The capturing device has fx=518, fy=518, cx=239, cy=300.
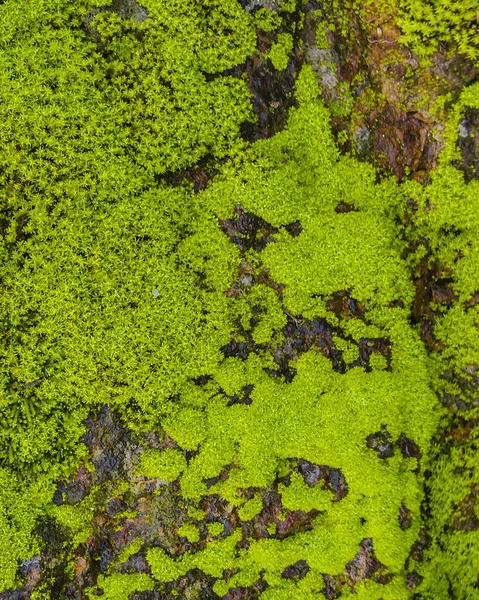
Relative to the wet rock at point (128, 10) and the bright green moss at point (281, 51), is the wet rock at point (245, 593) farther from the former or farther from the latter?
the wet rock at point (128, 10)

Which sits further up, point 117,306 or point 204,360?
point 117,306

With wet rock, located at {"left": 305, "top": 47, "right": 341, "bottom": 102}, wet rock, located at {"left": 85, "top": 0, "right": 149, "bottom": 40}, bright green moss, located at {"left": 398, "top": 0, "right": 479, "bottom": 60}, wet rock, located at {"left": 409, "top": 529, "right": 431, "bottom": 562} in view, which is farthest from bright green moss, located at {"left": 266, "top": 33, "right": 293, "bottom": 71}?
wet rock, located at {"left": 409, "top": 529, "right": 431, "bottom": 562}

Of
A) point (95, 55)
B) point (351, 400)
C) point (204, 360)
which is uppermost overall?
point (95, 55)

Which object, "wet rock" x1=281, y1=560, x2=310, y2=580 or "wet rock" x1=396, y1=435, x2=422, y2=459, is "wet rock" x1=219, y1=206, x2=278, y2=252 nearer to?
"wet rock" x1=396, y1=435, x2=422, y2=459

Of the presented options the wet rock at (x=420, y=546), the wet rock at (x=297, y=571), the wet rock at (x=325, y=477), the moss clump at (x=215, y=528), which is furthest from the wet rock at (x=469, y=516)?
the moss clump at (x=215, y=528)

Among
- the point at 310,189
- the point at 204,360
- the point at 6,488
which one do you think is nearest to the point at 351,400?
the point at 204,360

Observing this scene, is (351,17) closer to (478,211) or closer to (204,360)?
(478,211)
